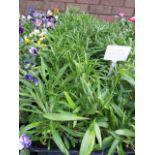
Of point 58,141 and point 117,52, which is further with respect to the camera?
point 117,52

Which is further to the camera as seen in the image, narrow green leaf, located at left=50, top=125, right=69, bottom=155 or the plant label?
the plant label

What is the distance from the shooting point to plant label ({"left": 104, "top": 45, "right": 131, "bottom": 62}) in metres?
1.20

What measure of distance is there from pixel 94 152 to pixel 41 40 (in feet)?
2.74

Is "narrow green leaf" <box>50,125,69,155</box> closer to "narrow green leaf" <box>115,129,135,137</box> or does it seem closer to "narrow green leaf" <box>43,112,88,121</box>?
"narrow green leaf" <box>43,112,88,121</box>

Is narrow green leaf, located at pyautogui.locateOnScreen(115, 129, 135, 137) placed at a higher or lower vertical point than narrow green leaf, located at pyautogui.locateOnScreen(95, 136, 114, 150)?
higher

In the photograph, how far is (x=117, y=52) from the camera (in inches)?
48.1

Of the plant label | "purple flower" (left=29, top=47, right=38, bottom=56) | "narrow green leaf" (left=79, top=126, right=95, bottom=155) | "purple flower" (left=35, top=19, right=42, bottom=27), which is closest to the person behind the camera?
"narrow green leaf" (left=79, top=126, right=95, bottom=155)

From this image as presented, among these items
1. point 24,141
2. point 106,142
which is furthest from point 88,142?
point 24,141

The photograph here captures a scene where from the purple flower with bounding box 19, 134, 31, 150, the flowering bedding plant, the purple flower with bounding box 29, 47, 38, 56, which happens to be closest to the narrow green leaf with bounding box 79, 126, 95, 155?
the flowering bedding plant

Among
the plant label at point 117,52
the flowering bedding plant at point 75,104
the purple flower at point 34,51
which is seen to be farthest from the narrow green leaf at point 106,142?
the purple flower at point 34,51

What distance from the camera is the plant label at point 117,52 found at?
3.95 feet

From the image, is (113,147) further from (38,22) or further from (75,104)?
(38,22)
